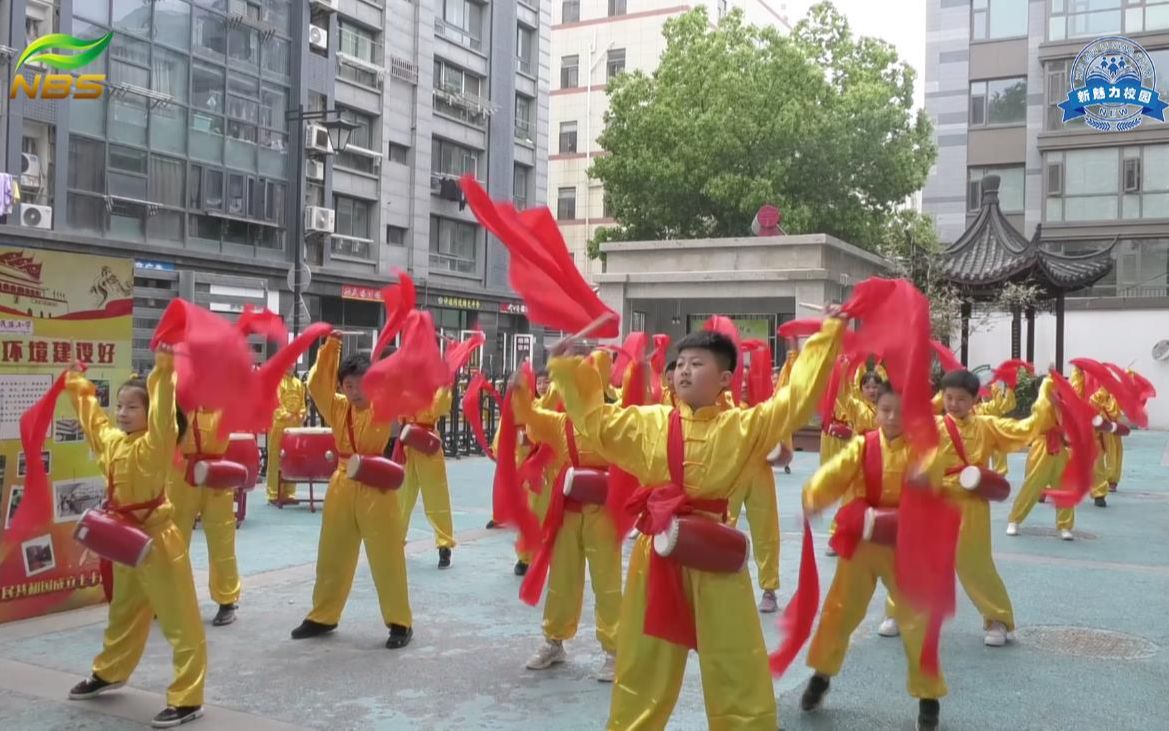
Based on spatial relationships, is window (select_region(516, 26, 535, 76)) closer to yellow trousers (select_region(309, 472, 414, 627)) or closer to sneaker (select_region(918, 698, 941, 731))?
yellow trousers (select_region(309, 472, 414, 627))

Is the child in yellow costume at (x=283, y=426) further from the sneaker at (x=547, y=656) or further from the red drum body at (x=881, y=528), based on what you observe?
the red drum body at (x=881, y=528)

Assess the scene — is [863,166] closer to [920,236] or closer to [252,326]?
[920,236]

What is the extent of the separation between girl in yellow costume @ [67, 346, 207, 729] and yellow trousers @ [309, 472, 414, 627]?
4.13 ft

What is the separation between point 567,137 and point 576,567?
40086mm

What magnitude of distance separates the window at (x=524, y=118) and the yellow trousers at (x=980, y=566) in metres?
30.4

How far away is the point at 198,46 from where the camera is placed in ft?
77.4

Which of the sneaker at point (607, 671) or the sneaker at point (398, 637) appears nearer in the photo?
the sneaker at point (607, 671)

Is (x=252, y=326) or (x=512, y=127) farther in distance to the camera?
(x=512, y=127)

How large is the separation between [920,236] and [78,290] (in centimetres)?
2165

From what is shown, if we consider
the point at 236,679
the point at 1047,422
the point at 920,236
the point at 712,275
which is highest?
the point at 920,236

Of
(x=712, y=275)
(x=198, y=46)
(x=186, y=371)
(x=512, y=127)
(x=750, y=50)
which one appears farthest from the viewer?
(x=512, y=127)

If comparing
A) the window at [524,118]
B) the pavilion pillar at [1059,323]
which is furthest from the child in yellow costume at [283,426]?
the window at [524,118]

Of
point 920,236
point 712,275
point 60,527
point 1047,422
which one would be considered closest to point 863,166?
point 920,236

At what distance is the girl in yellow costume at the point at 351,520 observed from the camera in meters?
6.10
